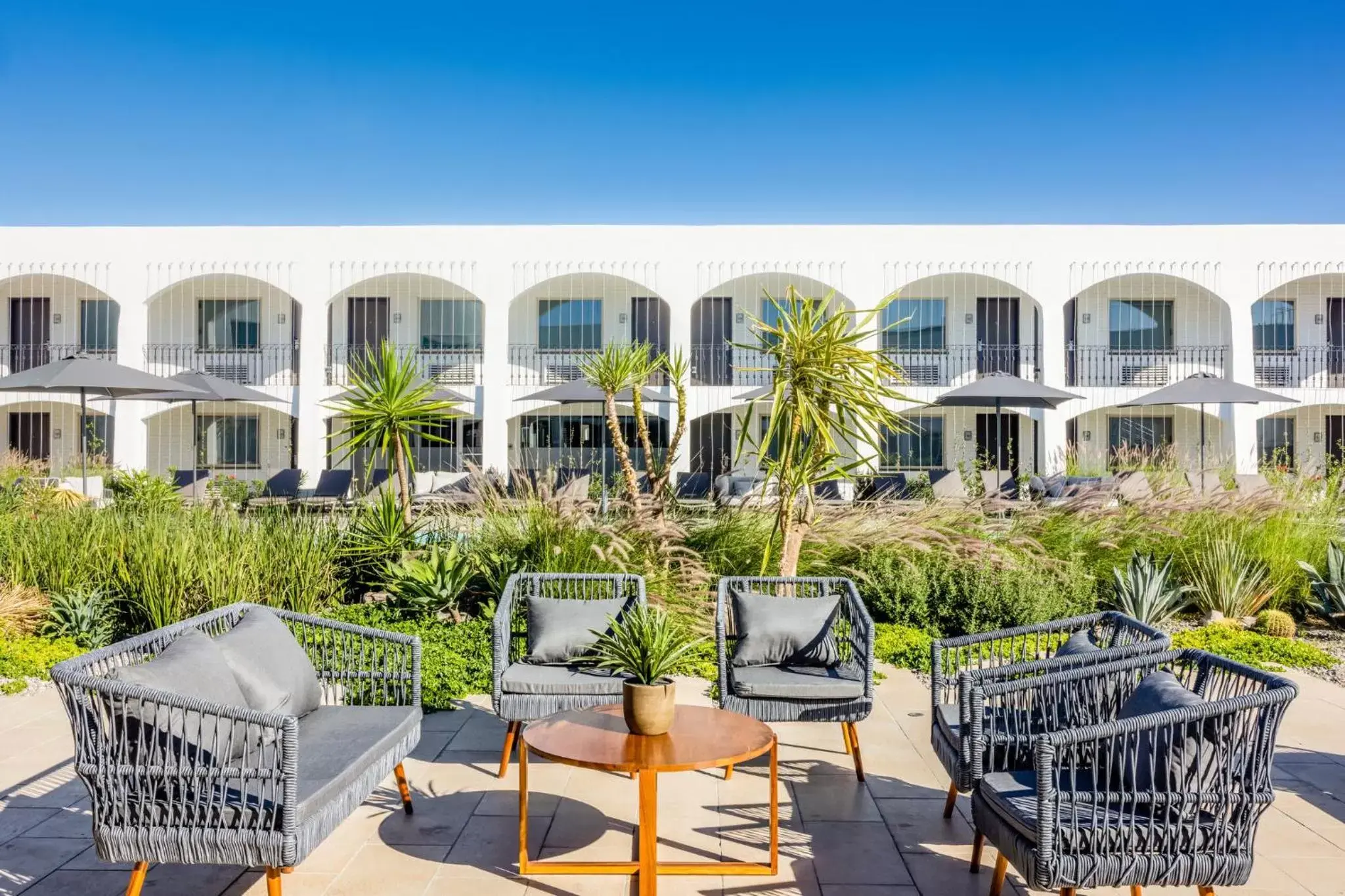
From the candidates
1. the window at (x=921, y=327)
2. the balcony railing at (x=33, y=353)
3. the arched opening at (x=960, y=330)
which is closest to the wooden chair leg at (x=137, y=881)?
the arched opening at (x=960, y=330)

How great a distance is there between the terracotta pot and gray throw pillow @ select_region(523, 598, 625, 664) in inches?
43.7

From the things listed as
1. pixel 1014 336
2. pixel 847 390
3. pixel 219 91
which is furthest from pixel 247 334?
pixel 847 390

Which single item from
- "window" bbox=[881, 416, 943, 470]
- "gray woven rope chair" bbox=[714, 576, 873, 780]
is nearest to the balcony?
"window" bbox=[881, 416, 943, 470]

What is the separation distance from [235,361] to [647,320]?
8.34 meters

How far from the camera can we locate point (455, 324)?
64.3 feet

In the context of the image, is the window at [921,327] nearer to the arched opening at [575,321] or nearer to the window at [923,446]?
the window at [923,446]

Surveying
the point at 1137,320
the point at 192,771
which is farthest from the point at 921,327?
the point at 192,771

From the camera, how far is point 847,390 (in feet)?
17.6

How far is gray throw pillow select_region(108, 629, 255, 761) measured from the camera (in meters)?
2.61

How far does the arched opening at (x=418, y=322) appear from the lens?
1916 cm

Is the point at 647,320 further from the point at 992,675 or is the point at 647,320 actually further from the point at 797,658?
the point at 992,675

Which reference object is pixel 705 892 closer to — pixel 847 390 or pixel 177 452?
pixel 847 390

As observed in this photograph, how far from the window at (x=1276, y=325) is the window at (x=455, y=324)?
1597 centimetres

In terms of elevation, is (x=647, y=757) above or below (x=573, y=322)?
below
